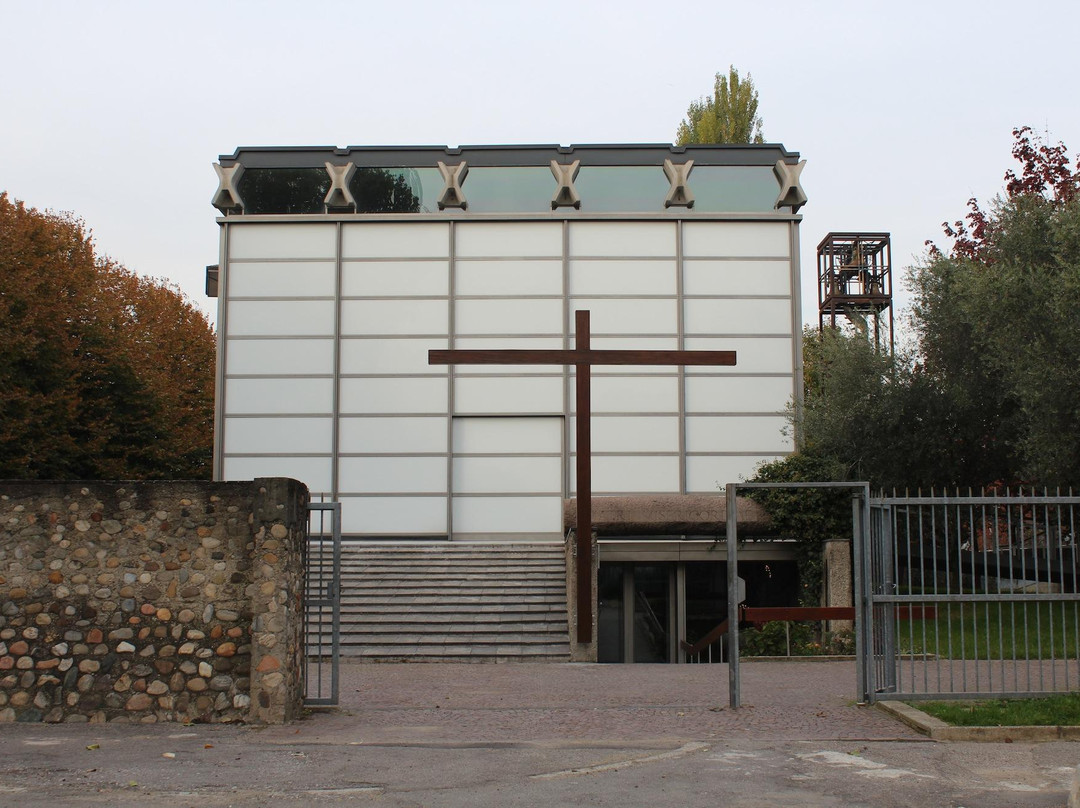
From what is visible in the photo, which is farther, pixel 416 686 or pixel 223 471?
pixel 223 471

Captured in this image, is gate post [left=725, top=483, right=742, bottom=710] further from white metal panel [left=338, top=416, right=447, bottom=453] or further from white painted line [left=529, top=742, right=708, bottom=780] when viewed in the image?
white metal panel [left=338, top=416, right=447, bottom=453]

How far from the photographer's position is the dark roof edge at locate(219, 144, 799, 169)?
26469 millimetres

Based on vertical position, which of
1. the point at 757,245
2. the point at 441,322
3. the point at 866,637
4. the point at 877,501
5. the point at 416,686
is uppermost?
the point at 757,245

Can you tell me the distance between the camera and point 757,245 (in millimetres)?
25781

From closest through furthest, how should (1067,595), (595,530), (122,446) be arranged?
(1067,595)
(595,530)
(122,446)

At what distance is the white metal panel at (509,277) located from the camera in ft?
84.4

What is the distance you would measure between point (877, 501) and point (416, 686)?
17.9ft

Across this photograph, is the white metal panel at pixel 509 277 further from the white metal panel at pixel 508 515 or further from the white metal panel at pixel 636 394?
the white metal panel at pixel 508 515

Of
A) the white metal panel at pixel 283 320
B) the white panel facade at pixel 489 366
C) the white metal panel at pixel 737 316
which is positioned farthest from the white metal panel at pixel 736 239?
the white metal panel at pixel 283 320

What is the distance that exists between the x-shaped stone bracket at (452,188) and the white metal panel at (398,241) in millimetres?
542

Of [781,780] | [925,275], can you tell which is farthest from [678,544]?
[781,780]

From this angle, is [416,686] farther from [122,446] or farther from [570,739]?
[122,446]

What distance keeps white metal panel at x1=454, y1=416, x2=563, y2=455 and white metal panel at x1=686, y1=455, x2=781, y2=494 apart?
294 centimetres

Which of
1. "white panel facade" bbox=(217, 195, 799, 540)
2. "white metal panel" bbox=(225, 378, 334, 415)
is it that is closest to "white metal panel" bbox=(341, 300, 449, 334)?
"white panel facade" bbox=(217, 195, 799, 540)
